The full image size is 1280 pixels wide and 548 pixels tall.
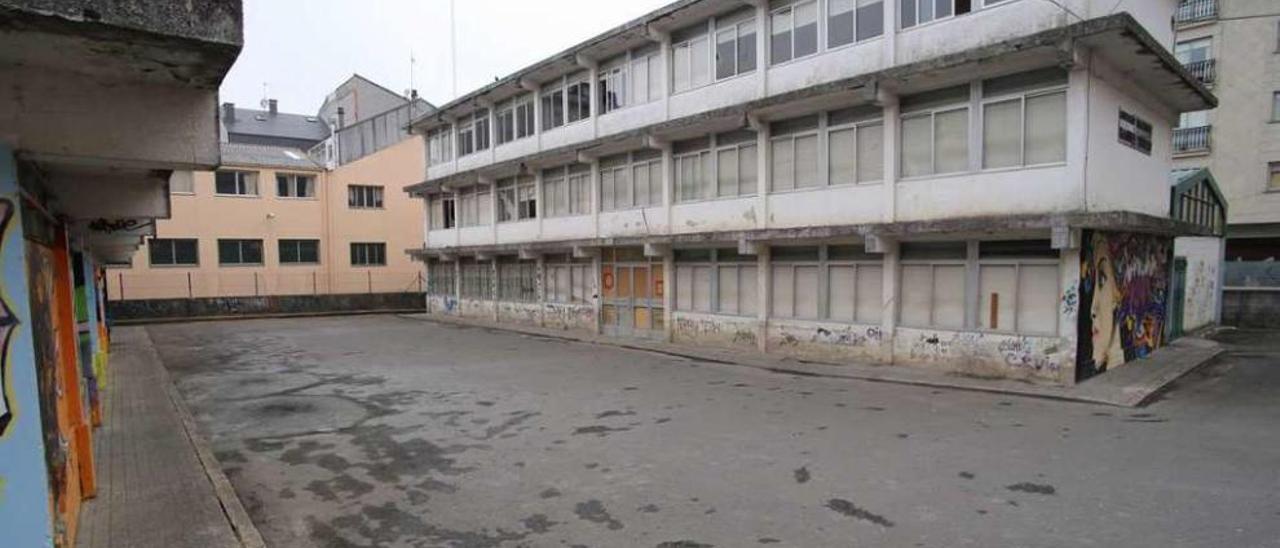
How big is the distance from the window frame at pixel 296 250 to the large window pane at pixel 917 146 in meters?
27.8

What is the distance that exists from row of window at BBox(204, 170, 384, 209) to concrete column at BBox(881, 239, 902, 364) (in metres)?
27.4

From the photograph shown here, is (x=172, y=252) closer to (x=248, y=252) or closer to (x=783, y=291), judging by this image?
(x=248, y=252)

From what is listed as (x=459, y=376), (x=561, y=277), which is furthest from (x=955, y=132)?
(x=561, y=277)

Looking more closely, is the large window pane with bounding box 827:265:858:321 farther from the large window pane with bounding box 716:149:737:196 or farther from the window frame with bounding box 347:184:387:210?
the window frame with bounding box 347:184:387:210

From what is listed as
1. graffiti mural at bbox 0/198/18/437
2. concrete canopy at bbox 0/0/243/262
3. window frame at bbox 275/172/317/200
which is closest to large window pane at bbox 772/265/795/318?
concrete canopy at bbox 0/0/243/262

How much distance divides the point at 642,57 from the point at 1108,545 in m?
16.3

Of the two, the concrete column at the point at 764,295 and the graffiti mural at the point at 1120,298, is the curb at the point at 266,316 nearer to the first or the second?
the concrete column at the point at 764,295

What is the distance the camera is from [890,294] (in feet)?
43.7

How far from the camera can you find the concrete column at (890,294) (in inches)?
523

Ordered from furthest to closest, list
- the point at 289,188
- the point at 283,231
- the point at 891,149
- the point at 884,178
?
1. the point at 289,188
2. the point at 283,231
3. the point at 884,178
4. the point at 891,149

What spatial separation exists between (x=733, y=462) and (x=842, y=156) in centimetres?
886

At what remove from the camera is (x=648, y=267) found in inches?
759

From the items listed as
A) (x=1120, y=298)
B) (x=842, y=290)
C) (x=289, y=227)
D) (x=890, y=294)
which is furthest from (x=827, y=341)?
(x=289, y=227)

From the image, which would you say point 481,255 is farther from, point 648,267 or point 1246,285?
point 1246,285
